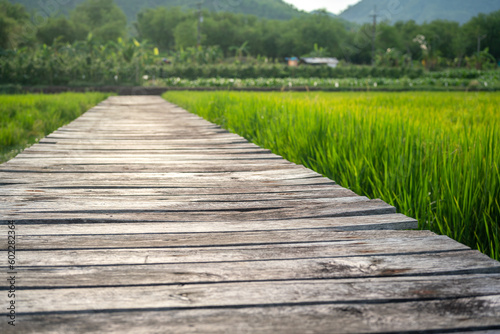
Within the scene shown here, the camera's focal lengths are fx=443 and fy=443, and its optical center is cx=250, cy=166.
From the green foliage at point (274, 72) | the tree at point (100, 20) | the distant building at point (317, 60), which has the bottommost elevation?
the green foliage at point (274, 72)

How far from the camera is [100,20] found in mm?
78375

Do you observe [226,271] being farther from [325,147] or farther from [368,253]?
[325,147]

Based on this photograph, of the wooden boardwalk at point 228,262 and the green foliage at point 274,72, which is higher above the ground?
the green foliage at point 274,72

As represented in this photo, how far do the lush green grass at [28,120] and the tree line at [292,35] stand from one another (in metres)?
48.9

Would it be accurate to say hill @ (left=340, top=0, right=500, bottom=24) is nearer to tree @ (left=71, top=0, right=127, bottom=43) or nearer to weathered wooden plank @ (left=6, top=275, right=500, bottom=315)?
tree @ (left=71, top=0, right=127, bottom=43)

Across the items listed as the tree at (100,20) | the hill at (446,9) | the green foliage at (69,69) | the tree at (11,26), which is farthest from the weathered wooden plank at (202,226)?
the hill at (446,9)

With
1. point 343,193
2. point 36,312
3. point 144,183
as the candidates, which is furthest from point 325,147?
point 36,312

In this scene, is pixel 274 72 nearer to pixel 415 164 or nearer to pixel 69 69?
pixel 69 69

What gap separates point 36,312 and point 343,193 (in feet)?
5.27

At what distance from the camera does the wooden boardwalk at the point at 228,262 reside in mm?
1086

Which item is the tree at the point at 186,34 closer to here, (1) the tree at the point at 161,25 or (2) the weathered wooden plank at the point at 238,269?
(1) the tree at the point at 161,25

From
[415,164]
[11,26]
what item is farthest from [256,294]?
[11,26]

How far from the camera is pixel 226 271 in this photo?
135 centimetres

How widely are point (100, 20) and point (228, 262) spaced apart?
85478 millimetres
